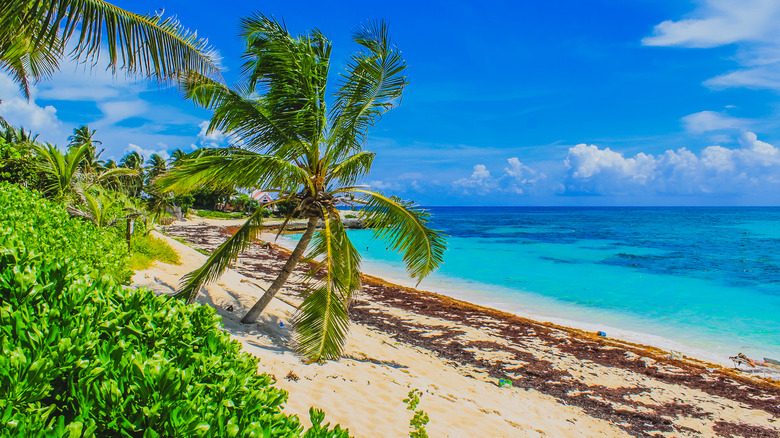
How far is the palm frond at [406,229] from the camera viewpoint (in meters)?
7.68

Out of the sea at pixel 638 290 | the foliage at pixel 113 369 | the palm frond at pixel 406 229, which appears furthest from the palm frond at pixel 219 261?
the foliage at pixel 113 369

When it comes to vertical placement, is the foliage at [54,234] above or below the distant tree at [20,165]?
below

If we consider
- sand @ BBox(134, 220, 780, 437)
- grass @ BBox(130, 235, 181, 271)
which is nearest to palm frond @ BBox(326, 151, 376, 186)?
sand @ BBox(134, 220, 780, 437)

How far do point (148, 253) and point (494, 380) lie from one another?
37.2 ft

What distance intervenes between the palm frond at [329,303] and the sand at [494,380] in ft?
0.91

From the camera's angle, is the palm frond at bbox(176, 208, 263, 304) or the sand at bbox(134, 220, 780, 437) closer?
the sand at bbox(134, 220, 780, 437)

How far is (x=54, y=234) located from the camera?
468 cm

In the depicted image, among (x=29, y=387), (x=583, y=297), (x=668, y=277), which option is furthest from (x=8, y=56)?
(x=668, y=277)

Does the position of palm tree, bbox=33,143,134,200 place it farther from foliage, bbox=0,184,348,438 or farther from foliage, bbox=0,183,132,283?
foliage, bbox=0,184,348,438

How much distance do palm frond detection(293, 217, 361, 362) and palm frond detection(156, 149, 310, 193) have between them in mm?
1273

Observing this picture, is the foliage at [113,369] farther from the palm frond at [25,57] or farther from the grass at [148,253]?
the grass at [148,253]

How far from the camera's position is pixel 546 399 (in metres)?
6.81

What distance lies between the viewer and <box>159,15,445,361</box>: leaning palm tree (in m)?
6.62

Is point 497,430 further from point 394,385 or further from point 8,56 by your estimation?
point 8,56
